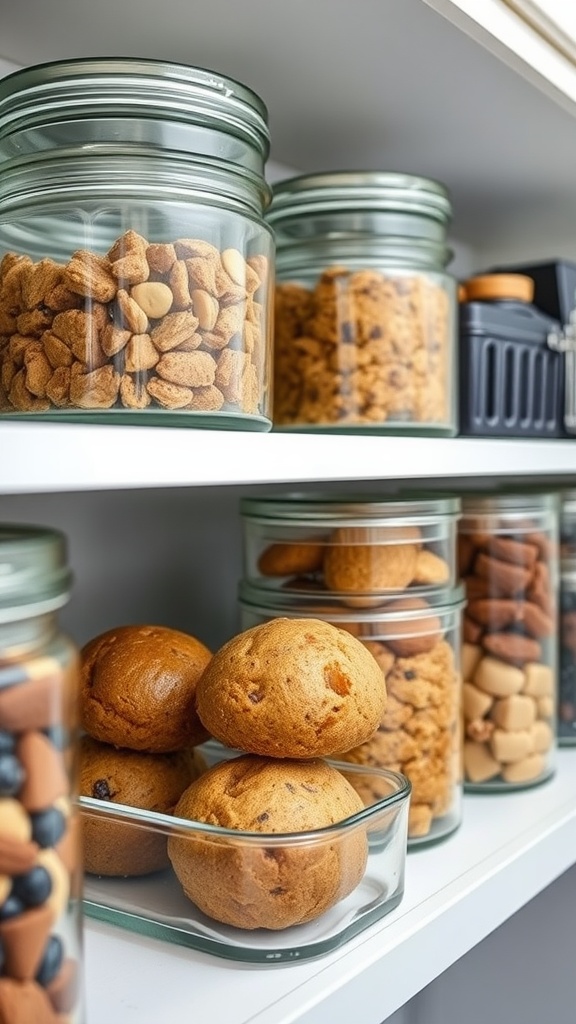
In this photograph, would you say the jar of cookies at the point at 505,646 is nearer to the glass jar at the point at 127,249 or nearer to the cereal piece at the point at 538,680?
the cereal piece at the point at 538,680

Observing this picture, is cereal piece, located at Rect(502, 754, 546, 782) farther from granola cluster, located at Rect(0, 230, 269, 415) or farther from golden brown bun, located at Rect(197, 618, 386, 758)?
granola cluster, located at Rect(0, 230, 269, 415)

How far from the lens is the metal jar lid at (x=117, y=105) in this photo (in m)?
0.56

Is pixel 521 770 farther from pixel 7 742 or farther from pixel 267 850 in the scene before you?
pixel 7 742

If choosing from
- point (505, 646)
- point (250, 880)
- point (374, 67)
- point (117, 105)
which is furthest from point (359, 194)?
point (250, 880)

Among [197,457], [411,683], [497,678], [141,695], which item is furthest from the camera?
[497,678]

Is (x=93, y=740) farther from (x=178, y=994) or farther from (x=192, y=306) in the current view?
(x=192, y=306)

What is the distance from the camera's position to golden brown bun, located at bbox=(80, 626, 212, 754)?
63cm

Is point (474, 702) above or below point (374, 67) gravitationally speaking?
below

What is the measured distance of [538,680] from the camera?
2.90 feet

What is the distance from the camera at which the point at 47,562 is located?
0.42 meters

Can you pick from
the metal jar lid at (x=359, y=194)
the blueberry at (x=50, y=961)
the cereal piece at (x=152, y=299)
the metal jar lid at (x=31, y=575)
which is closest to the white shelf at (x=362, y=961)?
the blueberry at (x=50, y=961)

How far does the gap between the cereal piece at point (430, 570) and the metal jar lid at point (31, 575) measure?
380mm

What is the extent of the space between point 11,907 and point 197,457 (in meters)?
0.21

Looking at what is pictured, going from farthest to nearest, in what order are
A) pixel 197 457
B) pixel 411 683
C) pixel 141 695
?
pixel 411 683 < pixel 141 695 < pixel 197 457
